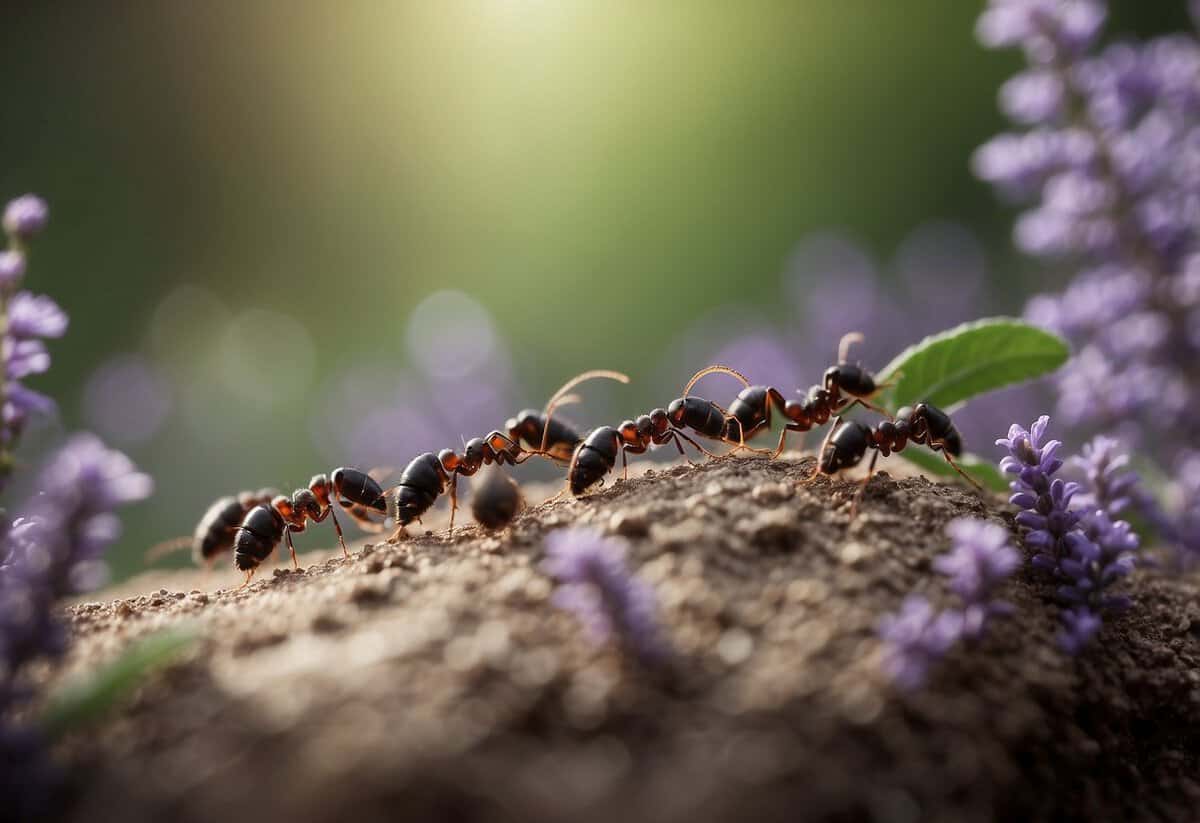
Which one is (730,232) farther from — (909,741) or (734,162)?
(909,741)

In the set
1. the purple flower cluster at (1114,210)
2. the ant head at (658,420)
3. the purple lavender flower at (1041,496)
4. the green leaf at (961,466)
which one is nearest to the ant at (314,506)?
the ant head at (658,420)

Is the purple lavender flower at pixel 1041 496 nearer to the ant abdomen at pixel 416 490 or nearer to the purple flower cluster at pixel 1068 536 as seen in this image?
the purple flower cluster at pixel 1068 536

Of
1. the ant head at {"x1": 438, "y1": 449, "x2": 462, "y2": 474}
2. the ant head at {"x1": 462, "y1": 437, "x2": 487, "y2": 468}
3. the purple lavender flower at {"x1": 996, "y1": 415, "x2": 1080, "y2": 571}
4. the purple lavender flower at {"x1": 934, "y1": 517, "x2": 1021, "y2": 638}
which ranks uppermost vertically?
the ant head at {"x1": 462, "y1": 437, "x2": 487, "y2": 468}

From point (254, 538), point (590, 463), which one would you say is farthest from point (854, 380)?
point (254, 538)

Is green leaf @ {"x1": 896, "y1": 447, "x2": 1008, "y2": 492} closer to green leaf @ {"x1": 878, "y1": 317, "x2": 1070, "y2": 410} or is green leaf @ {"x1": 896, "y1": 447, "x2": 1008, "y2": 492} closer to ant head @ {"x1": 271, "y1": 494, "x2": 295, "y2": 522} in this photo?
green leaf @ {"x1": 878, "y1": 317, "x2": 1070, "y2": 410}

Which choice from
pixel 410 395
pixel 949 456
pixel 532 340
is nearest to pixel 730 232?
pixel 532 340

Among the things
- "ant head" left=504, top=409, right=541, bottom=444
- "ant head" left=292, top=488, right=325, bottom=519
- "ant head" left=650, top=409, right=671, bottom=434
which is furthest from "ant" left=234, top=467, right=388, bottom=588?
"ant head" left=650, top=409, right=671, bottom=434

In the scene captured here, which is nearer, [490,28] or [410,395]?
[410,395]

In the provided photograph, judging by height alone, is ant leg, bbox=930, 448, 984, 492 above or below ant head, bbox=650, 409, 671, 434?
below
